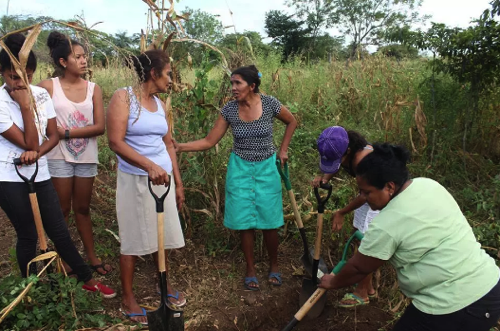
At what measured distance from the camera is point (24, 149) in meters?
2.27

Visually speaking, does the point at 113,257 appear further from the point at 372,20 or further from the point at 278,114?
the point at 372,20

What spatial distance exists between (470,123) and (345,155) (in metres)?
2.69

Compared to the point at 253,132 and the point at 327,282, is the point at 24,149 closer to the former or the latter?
the point at 253,132

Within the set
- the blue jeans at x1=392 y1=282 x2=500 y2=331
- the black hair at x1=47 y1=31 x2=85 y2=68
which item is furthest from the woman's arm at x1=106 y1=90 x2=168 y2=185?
the blue jeans at x1=392 y1=282 x2=500 y2=331

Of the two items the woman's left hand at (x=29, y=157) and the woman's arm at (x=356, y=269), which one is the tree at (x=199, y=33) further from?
the woman's arm at (x=356, y=269)

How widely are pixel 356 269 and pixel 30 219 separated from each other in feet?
6.28

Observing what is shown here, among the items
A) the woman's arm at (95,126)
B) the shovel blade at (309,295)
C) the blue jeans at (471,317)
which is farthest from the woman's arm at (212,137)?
the blue jeans at (471,317)

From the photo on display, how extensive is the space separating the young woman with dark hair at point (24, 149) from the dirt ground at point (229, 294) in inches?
21.8

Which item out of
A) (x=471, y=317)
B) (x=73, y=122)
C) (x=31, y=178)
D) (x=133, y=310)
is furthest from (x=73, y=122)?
(x=471, y=317)

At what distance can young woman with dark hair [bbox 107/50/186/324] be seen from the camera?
7.40 feet

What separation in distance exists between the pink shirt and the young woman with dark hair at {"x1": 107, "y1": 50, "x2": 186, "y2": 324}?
0.45 m

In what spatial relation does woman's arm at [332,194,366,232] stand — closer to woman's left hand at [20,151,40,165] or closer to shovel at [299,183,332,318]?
shovel at [299,183,332,318]

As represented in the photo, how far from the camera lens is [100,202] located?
4.05 meters

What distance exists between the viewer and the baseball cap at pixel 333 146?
2.26 meters
